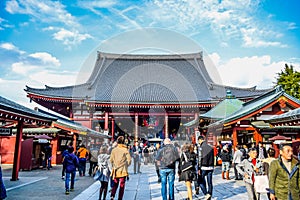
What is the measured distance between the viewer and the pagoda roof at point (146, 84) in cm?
2441

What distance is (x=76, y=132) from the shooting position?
53.0ft

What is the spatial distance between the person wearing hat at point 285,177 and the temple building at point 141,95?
62.2 ft

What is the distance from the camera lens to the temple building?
2359cm

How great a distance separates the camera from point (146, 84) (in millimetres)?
28625

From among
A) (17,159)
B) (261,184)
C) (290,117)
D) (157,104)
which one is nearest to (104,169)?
(261,184)

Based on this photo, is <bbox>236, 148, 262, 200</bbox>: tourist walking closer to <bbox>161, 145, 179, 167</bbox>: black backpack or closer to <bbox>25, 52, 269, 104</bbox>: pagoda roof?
<bbox>161, 145, 179, 167</bbox>: black backpack

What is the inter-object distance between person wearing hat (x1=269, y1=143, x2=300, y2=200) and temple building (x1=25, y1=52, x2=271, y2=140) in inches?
746

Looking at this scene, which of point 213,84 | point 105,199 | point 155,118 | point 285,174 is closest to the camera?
point 285,174

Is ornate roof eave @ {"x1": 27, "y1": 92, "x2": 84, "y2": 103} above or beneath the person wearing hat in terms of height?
above

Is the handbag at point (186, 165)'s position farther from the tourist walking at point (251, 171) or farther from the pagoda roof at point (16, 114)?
the pagoda roof at point (16, 114)

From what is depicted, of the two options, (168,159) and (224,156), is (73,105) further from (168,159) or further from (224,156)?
(168,159)

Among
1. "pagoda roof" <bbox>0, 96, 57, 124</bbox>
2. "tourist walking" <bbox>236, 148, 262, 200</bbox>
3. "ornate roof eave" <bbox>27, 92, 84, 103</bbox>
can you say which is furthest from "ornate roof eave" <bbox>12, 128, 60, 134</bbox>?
"tourist walking" <bbox>236, 148, 262, 200</bbox>

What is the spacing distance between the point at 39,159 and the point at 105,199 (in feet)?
32.5

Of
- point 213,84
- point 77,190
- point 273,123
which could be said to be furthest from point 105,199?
point 213,84
